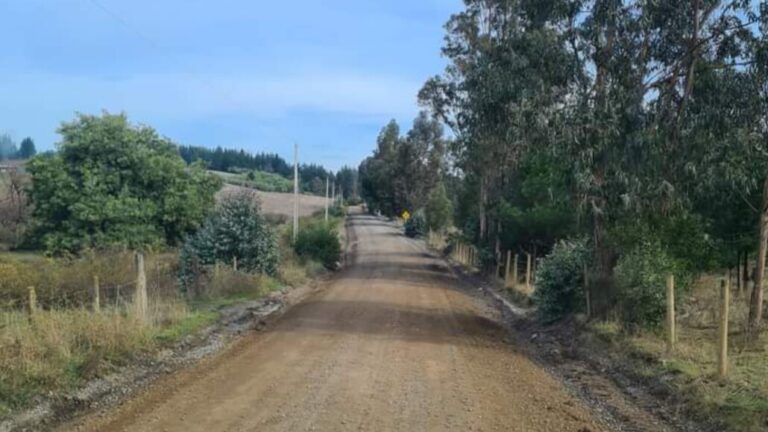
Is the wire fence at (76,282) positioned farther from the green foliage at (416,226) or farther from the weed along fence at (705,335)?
the green foliage at (416,226)

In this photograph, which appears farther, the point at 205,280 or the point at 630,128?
the point at 205,280

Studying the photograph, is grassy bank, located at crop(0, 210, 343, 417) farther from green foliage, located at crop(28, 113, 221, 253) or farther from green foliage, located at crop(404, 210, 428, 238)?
green foliage, located at crop(404, 210, 428, 238)

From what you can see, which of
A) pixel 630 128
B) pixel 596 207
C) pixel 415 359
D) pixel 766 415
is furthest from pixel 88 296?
pixel 766 415

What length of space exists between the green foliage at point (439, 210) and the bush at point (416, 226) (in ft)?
19.1

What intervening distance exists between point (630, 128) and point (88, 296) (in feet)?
42.5

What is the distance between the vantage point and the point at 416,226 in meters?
86.1

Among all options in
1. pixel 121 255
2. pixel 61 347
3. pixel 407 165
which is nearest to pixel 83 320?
pixel 61 347

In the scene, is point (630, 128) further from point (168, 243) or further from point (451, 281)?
point (168, 243)

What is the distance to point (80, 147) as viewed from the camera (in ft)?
100

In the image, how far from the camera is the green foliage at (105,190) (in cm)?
3006

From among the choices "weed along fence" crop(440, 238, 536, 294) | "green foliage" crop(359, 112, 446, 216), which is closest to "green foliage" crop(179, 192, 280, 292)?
"weed along fence" crop(440, 238, 536, 294)

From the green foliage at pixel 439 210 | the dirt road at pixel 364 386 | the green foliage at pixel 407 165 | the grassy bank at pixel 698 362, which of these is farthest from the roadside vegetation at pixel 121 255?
the green foliage at pixel 407 165

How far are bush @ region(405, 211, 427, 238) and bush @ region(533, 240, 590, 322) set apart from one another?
Answer: 6463 centimetres

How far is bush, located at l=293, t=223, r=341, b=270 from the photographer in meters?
41.8
